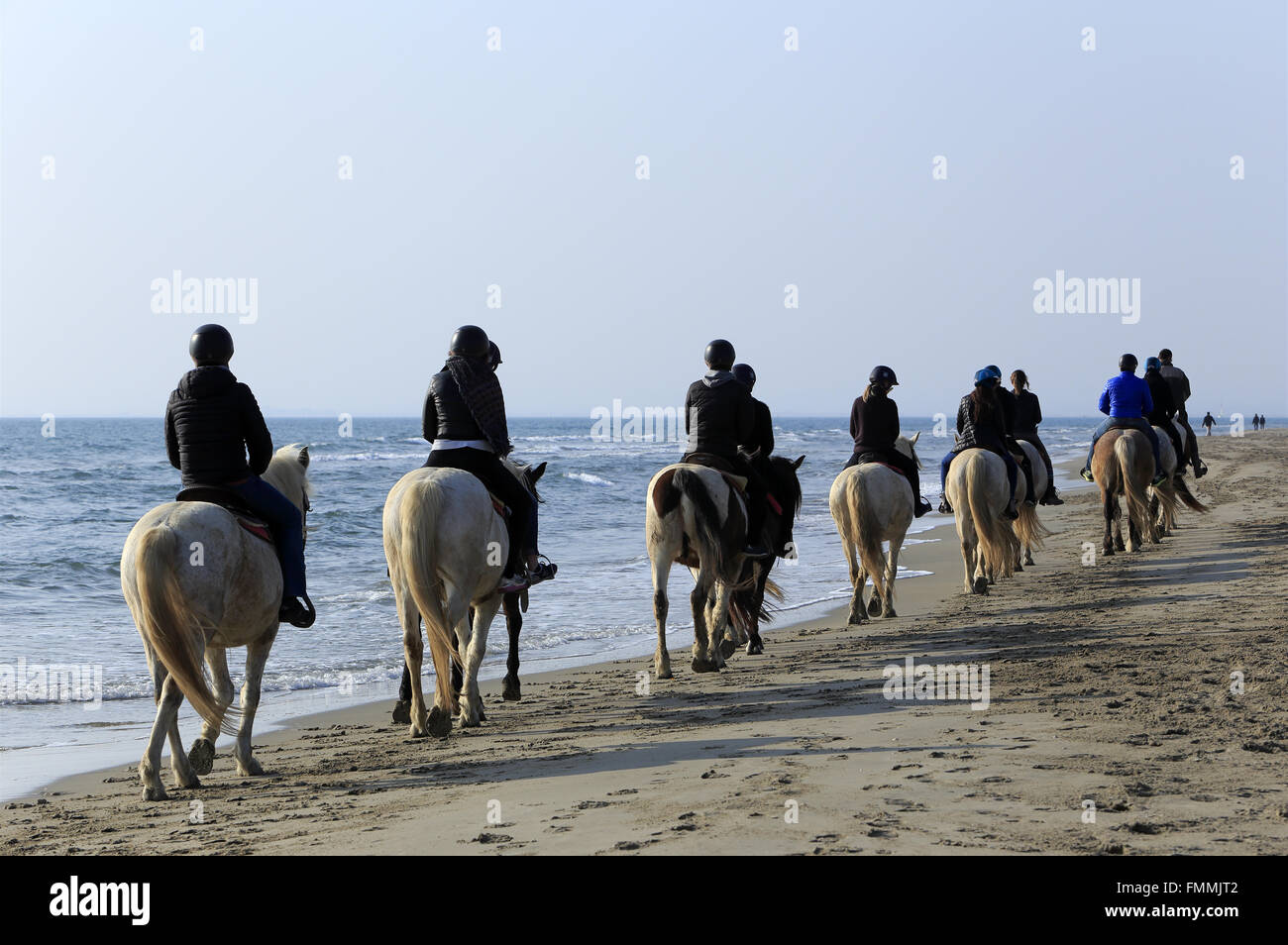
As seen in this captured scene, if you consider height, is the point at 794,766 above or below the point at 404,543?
below

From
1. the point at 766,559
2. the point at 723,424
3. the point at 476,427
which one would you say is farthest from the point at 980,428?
the point at 476,427

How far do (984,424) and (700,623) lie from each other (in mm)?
5839

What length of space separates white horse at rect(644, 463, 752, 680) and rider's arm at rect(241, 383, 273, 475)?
3.38 meters

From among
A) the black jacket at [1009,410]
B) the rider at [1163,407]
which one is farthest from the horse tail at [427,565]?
the rider at [1163,407]

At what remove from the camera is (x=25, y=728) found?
8.57 meters

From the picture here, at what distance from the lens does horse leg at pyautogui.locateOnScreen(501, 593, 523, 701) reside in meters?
8.95

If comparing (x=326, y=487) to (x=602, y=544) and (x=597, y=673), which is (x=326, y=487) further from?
(x=597, y=673)

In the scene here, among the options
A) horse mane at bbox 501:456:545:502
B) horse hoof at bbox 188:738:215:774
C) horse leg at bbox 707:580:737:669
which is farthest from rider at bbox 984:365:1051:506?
horse hoof at bbox 188:738:215:774

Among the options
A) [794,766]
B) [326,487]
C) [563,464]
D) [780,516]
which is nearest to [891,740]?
[794,766]

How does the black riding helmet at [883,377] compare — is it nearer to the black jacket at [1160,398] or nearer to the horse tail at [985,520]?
the horse tail at [985,520]

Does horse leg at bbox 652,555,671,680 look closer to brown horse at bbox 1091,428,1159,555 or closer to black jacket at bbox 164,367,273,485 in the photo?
black jacket at bbox 164,367,273,485

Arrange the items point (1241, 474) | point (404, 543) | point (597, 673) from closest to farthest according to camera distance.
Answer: point (404, 543)
point (597, 673)
point (1241, 474)

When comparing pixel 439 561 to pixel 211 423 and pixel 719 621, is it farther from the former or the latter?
pixel 719 621

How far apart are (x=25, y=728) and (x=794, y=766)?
5989 millimetres
